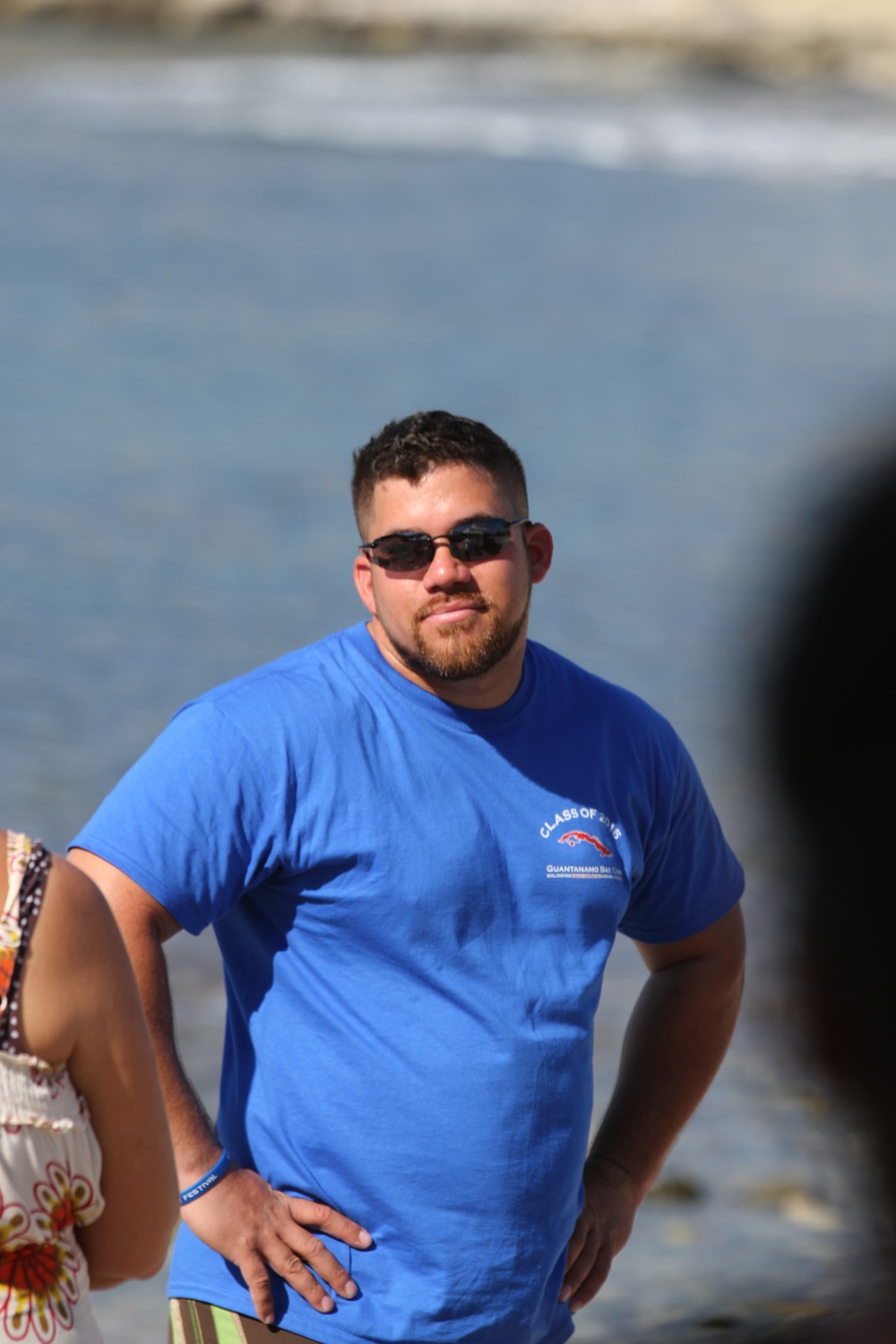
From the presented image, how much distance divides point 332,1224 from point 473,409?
1464 centimetres

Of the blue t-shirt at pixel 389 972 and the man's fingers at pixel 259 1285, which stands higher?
the blue t-shirt at pixel 389 972

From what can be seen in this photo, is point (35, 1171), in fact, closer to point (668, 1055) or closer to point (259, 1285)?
point (259, 1285)

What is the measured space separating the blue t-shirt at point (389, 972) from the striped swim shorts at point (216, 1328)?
20mm

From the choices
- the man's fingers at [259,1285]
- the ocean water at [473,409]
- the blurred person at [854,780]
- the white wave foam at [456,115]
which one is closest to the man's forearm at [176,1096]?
the man's fingers at [259,1285]

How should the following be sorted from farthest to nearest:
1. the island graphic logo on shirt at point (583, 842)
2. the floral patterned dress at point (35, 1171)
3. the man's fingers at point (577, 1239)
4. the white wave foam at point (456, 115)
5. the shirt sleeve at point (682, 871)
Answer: the white wave foam at point (456, 115) < the shirt sleeve at point (682, 871) < the man's fingers at point (577, 1239) < the island graphic logo on shirt at point (583, 842) < the floral patterned dress at point (35, 1171)

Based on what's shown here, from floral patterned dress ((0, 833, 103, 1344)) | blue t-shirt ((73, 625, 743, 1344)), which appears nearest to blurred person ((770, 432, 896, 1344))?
floral patterned dress ((0, 833, 103, 1344))

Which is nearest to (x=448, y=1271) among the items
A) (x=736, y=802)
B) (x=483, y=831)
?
(x=483, y=831)

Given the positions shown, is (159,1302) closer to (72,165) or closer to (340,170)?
(72,165)

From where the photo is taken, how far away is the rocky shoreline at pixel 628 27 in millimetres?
43312

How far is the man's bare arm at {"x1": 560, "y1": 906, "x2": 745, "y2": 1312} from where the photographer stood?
9.50 ft

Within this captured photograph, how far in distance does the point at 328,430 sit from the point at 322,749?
44.8 feet

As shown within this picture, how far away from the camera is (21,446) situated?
14.5m

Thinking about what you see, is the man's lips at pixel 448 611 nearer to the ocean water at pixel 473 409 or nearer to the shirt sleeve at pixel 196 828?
the shirt sleeve at pixel 196 828

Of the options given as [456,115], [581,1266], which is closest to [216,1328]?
[581,1266]
